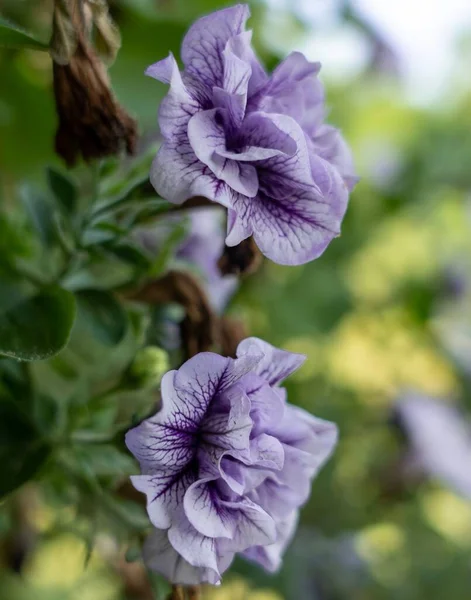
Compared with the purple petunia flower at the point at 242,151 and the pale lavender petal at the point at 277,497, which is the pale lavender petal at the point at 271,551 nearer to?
the pale lavender petal at the point at 277,497

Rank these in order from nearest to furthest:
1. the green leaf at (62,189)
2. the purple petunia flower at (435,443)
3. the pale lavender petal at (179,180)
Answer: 1. the pale lavender petal at (179,180)
2. the green leaf at (62,189)
3. the purple petunia flower at (435,443)

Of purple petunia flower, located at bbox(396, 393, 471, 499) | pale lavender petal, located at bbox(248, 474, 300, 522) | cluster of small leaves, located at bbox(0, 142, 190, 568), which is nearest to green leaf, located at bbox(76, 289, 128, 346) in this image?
cluster of small leaves, located at bbox(0, 142, 190, 568)

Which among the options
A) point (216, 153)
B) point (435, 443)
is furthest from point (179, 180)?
point (435, 443)

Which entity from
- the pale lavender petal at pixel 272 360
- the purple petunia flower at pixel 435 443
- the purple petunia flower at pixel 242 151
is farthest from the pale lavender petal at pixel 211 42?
the purple petunia flower at pixel 435 443

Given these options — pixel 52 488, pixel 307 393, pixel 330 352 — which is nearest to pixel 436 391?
pixel 330 352

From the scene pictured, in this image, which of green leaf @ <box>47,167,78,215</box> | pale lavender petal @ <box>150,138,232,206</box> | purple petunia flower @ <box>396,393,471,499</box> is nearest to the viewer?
pale lavender petal @ <box>150,138,232,206</box>

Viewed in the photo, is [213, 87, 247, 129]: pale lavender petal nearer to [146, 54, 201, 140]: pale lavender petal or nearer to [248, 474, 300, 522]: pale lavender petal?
[146, 54, 201, 140]: pale lavender petal
